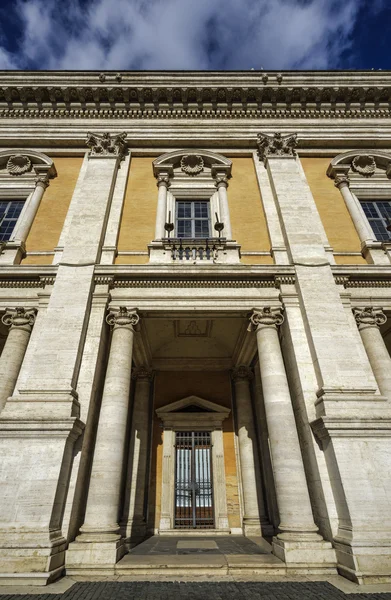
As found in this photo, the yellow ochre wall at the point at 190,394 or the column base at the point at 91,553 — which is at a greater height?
the yellow ochre wall at the point at 190,394

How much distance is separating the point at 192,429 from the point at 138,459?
6.38ft

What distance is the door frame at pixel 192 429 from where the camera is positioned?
9891 millimetres

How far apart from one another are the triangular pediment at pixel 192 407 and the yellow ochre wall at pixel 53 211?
19.2ft

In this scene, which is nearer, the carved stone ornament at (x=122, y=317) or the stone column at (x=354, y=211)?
the carved stone ornament at (x=122, y=317)

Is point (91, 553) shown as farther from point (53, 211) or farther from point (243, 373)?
point (53, 211)

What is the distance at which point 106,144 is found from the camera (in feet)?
37.1

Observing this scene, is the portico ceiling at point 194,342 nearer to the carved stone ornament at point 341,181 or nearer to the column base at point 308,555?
the column base at point 308,555

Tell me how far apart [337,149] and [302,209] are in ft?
12.9

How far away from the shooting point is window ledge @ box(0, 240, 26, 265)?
354 inches

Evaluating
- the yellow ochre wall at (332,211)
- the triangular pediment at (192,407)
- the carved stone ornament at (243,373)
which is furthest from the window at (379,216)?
the triangular pediment at (192,407)

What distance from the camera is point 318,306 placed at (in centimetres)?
793

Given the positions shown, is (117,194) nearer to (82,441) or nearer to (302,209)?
(302,209)

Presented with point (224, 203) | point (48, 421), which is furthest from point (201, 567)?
point (224, 203)

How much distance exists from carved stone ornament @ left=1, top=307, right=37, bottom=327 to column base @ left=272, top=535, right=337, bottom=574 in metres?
7.07
